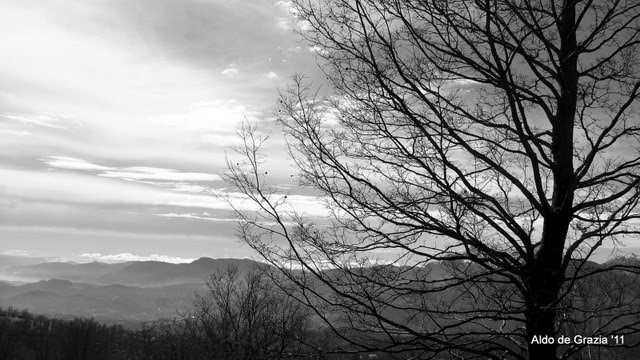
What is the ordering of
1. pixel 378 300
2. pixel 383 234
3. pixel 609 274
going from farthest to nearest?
pixel 609 274
pixel 383 234
pixel 378 300

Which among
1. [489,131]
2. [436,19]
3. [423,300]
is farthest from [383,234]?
[436,19]

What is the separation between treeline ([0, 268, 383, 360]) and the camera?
6152 mm

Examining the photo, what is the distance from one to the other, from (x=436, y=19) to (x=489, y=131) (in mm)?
1324

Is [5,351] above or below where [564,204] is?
below

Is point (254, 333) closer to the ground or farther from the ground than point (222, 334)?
closer to the ground

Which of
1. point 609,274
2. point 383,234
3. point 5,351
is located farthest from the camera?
point 5,351

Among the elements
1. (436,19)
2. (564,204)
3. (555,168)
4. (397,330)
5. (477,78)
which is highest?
(436,19)

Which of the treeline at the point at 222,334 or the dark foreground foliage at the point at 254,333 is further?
the treeline at the point at 222,334

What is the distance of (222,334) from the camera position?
16.7 meters

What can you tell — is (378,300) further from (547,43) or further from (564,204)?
(547,43)

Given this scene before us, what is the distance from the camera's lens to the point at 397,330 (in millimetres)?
4449

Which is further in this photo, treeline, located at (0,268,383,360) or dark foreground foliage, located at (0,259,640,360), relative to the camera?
treeline, located at (0,268,383,360)

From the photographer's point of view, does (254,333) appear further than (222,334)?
Yes

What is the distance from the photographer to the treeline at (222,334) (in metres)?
6.15
